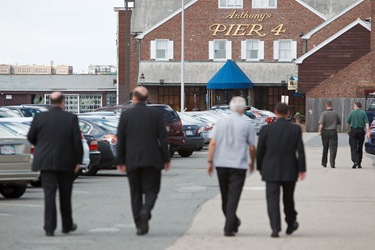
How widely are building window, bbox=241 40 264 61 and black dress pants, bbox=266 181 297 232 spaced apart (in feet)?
222

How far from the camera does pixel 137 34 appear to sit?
84.9m

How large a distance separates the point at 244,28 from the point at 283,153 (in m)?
68.5

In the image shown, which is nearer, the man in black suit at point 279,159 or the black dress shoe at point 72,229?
the man in black suit at point 279,159

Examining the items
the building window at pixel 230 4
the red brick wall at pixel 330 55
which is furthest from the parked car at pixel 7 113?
the building window at pixel 230 4

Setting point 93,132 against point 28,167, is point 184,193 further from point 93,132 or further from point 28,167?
point 93,132

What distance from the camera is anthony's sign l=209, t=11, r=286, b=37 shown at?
83.0 m

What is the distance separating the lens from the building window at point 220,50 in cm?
8312

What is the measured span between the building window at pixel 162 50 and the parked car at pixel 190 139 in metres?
42.8

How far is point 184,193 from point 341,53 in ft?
184

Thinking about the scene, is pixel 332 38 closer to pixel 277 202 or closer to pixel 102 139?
pixel 102 139

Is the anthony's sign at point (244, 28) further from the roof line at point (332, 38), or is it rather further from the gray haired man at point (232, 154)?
the gray haired man at point (232, 154)

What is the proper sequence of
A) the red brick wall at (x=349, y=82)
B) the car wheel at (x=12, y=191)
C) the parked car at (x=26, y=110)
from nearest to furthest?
the car wheel at (x=12, y=191) < the parked car at (x=26, y=110) < the red brick wall at (x=349, y=82)

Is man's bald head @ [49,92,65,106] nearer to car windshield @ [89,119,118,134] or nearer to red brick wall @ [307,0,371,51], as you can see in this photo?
car windshield @ [89,119,118,134]

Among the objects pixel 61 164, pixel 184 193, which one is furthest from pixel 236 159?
pixel 184 193
